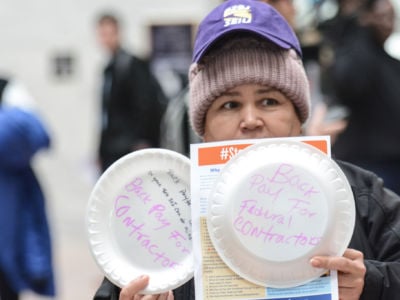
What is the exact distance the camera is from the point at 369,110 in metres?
4.52

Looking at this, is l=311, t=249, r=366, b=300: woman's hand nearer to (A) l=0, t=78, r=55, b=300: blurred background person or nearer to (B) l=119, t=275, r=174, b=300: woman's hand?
(B) l=119, t=275, r=174, b=300: woman's hand

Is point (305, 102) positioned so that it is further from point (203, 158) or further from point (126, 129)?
point (126, 129)

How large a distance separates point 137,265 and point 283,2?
1.55 meters

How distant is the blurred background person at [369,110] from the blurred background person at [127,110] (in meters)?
2.69

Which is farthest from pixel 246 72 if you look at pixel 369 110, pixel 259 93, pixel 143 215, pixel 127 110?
pixel 127 110

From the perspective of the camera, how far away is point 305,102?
2393 mm

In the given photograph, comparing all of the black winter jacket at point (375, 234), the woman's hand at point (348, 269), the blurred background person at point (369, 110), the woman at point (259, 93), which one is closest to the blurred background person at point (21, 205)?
the blurred background person at point (369, 110)

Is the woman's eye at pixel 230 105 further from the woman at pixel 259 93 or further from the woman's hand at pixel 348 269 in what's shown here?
the woman's hand at pixel 348 269

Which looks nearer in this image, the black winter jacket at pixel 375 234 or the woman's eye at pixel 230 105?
the black winter jacket at pixel 375 234

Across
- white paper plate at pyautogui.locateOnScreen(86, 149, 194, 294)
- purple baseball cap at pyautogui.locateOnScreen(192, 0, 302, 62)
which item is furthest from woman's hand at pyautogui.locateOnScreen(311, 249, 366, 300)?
purple baseball cap at pyautogui.locateOnScreen(192, 0, 302, 62)

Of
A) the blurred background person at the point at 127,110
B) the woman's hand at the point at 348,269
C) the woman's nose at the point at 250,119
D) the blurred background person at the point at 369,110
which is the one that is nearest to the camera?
the woman's hand at the point at 348,269

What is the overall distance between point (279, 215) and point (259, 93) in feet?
1.41

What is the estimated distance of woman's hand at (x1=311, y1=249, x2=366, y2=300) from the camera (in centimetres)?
195

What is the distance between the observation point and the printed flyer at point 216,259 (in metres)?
2.00
